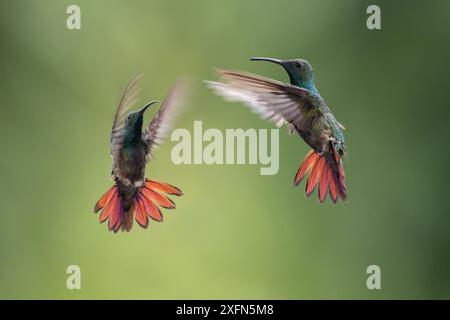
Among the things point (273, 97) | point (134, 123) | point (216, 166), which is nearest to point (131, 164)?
point (134, 123)

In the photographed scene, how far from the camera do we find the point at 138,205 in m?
1.97

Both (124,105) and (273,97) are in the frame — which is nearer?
(273,97)

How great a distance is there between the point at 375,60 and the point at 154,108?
72cm

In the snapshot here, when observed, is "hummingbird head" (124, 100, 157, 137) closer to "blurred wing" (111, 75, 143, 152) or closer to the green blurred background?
"blurred wing" (111, 75, 143, 152)

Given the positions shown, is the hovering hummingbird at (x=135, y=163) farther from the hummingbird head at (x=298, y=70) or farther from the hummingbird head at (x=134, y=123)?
the hummingbird head at (x=298, y=70)

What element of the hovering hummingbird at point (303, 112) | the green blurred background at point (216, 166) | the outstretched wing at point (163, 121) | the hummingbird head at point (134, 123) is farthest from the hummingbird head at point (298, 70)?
the hummingbird head at point (134, 123)

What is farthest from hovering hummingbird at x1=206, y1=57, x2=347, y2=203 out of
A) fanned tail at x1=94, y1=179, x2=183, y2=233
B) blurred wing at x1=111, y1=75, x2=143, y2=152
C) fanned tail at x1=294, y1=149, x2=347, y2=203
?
fanned tail at x1=94, y1=179, x2=183, y2=233

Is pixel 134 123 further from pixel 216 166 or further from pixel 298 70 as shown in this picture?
pixel 298 70

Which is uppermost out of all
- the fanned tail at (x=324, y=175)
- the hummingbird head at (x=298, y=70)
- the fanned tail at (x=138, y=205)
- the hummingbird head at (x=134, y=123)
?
the hummingbird head at (x=298, y=70)

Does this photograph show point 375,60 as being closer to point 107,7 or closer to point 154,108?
point 154,108

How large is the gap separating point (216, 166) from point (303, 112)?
1.46ft

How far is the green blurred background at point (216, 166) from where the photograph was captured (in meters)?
2.05

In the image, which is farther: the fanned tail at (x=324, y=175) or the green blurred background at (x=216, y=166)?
the green blurred background at (x=216, y=166)

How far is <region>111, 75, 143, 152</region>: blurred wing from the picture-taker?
73.7 inches
